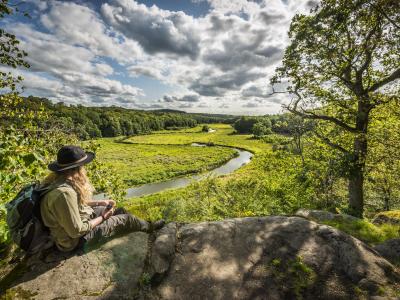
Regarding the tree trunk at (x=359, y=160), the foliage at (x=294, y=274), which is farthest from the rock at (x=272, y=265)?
the tree trunk at (x=359, y=160)

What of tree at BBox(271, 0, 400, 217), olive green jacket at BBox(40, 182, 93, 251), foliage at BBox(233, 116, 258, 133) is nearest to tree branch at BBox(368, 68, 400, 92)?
tree at BBox(271, 0, 400, 217)

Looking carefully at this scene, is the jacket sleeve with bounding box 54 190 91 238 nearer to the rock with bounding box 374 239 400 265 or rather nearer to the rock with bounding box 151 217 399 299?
the rock with bounding box 151 217 399 299

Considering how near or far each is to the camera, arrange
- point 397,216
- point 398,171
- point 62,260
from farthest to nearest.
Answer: point 398,171, point 397,216, point 62,260

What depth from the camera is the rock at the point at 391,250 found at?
5.22m

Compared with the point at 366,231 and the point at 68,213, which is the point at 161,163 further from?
the point at 68,213

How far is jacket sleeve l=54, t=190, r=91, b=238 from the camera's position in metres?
3.91

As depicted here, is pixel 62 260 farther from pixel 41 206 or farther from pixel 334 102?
pixel 334 102

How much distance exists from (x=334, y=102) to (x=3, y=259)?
14343mm

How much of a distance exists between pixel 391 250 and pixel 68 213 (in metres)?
6.70

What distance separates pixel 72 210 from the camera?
13.1 ft

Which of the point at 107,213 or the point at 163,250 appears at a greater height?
the point at 107,213

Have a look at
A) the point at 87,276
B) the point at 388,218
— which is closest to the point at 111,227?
the point at 87,276

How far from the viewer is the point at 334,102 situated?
1271 cm

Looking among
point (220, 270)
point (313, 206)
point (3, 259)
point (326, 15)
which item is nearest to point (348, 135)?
point (313, 206)
